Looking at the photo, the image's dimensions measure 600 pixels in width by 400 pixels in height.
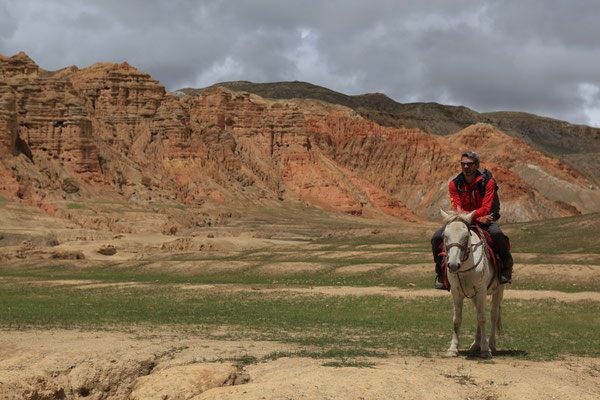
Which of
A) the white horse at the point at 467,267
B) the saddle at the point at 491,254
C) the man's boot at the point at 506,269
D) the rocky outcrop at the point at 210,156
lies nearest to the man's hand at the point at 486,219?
the saddle at the point at 491,254

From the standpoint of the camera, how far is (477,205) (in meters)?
13.9

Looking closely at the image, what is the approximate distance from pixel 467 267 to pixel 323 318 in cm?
1182

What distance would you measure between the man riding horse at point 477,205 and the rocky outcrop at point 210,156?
261 ft

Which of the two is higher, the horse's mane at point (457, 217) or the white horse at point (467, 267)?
→ the horse's mane at point (457, 217)

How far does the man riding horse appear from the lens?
13.6 meters

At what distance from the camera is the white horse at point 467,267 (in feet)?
40.7

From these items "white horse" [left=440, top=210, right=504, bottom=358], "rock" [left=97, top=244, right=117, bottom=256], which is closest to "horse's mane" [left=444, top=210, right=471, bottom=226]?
"white horse" [left=440, top=210, right=504, bottom=358]

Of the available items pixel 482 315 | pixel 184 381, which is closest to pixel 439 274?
pixel 482 315

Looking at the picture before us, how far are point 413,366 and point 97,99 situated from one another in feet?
433

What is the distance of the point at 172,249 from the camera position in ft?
228

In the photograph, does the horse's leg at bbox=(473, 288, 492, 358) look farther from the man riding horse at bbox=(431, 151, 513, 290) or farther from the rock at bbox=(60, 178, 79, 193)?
the rock at bbox=(60, 178, 79, 193)

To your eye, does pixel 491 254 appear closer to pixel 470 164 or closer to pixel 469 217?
pixel 469 217

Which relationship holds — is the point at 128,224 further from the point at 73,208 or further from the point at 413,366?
the point at 413,366

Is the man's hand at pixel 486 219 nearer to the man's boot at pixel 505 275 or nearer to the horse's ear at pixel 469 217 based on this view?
the horse's ear at pixel 469 217
